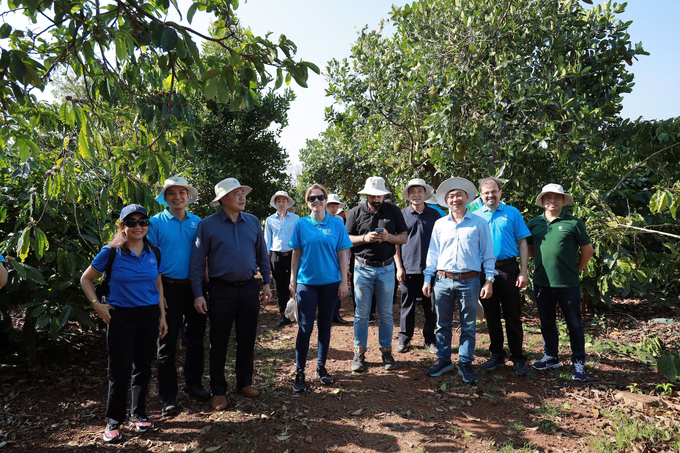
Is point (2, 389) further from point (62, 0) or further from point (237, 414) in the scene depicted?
point (62, 0)

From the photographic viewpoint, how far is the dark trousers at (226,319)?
407 cm

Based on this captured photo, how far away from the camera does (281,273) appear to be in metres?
7.79

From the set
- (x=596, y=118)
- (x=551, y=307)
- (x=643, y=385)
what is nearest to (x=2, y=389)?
(x=551, y=307)

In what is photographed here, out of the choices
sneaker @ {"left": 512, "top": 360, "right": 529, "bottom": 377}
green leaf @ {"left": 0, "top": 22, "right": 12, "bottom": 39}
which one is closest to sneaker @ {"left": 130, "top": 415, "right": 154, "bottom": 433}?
green leaf @ {"left": 0, "top": 22, "right": 12, "bottom": 39}

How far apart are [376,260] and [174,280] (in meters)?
2.15

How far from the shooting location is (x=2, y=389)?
15.5 feet

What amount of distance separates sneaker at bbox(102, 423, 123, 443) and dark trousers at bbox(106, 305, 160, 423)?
40mm

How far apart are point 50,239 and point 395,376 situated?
3.99m

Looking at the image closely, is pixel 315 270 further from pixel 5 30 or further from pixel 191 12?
pixel 5 30

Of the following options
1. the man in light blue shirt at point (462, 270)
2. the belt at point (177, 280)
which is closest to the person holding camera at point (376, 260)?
the man in light blue shirt at point (462, 270)

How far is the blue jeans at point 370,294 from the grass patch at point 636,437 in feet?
7.17

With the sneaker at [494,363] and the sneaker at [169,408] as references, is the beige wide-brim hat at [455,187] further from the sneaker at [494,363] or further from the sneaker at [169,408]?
the sneaker at [169,408]

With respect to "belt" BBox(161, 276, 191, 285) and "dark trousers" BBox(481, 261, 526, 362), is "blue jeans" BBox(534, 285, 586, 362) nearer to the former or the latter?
"dark trousers" BBox(481, 261, 526, 362)

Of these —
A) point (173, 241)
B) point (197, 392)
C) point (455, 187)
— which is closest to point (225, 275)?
point (173, 241)
